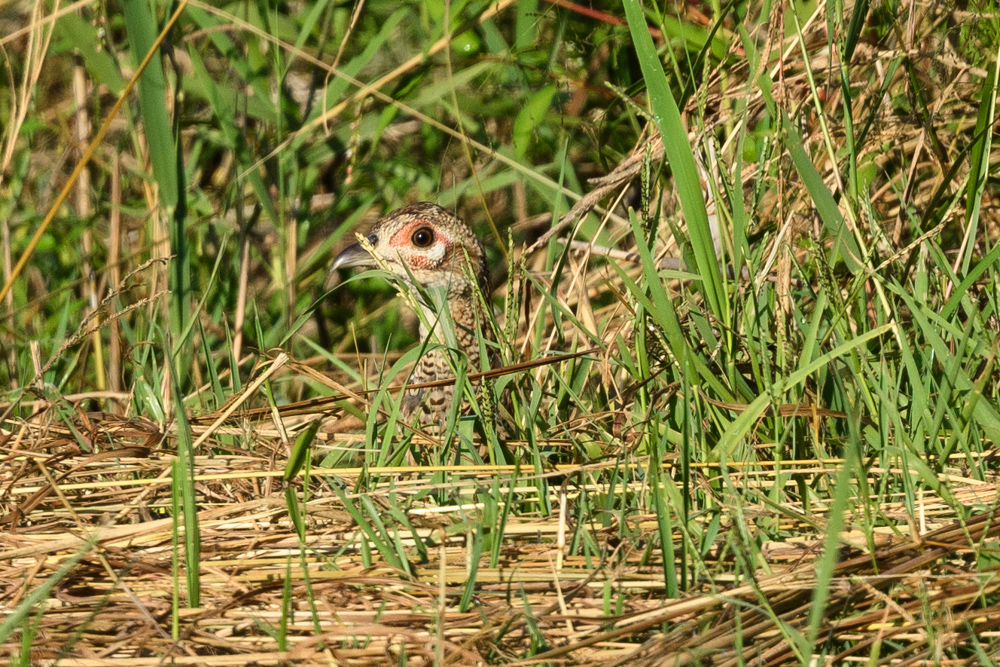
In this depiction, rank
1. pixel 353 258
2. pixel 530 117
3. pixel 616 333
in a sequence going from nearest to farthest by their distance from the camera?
pixel 616 333
pixel 530 117
pixel 353 258

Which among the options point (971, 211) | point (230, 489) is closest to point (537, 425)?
point (230, 489)

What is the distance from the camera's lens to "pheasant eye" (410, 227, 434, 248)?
3.68m

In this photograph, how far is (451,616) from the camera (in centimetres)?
182

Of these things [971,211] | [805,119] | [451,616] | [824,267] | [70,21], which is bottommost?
[451,616]

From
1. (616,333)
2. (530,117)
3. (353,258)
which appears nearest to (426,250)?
(353,258)

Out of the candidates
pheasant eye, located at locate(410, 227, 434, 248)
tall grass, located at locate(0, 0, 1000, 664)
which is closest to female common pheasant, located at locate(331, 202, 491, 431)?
pheasant eye, located at locate(410, 227, 434, 248)

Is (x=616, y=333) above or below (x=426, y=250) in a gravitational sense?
below

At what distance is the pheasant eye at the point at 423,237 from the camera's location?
3.68 metres

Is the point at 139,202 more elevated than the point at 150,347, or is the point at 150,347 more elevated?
the point at 139,202

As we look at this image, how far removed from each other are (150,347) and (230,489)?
1120 millimetres

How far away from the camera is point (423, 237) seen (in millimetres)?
3686

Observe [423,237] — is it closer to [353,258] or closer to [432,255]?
[432,255]

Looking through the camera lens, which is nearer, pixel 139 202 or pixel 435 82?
pixel 435 82

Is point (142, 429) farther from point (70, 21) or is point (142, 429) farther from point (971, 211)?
point (971, 211)
